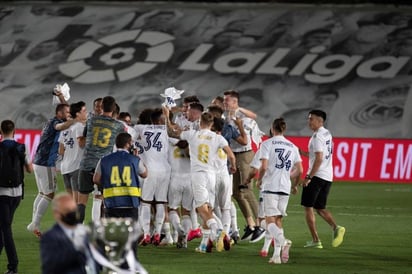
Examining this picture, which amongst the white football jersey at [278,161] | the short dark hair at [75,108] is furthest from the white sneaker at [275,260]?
the short dark hair at [75,108]

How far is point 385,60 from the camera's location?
42.3 metres

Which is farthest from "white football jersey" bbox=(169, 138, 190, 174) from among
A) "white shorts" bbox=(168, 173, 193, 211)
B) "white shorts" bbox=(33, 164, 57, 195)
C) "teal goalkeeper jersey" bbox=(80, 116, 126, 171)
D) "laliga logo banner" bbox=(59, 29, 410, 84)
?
"laliga logo banner" bbox=(59, 29, 410, 84)

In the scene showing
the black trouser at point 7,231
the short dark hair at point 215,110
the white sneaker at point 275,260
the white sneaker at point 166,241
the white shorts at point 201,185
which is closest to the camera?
the black trouser at point 7,231

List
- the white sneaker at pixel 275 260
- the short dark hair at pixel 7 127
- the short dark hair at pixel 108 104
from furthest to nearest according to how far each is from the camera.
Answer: the short dark hair at pixel 108 104, the white sneaker at pixel 275 260, the short dark hair at pixel 7 127

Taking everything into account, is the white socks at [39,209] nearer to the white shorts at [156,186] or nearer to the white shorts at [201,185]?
the white shorts at [156,186]

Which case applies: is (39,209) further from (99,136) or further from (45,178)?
(99,136)

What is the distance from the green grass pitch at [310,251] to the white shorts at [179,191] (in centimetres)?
74

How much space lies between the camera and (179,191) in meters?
17.7

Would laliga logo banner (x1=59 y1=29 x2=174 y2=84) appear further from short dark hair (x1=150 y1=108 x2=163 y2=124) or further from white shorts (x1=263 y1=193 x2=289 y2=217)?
white shorts (x1=263 y1=193 x2=289 y2=217)

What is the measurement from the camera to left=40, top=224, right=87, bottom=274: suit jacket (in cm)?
873

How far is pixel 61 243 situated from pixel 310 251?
948cm

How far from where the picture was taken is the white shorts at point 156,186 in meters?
17.7

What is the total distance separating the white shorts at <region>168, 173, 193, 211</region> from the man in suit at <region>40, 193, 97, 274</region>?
29.0ft

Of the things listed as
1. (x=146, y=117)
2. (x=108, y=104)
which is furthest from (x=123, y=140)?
(x=146, y=117)
